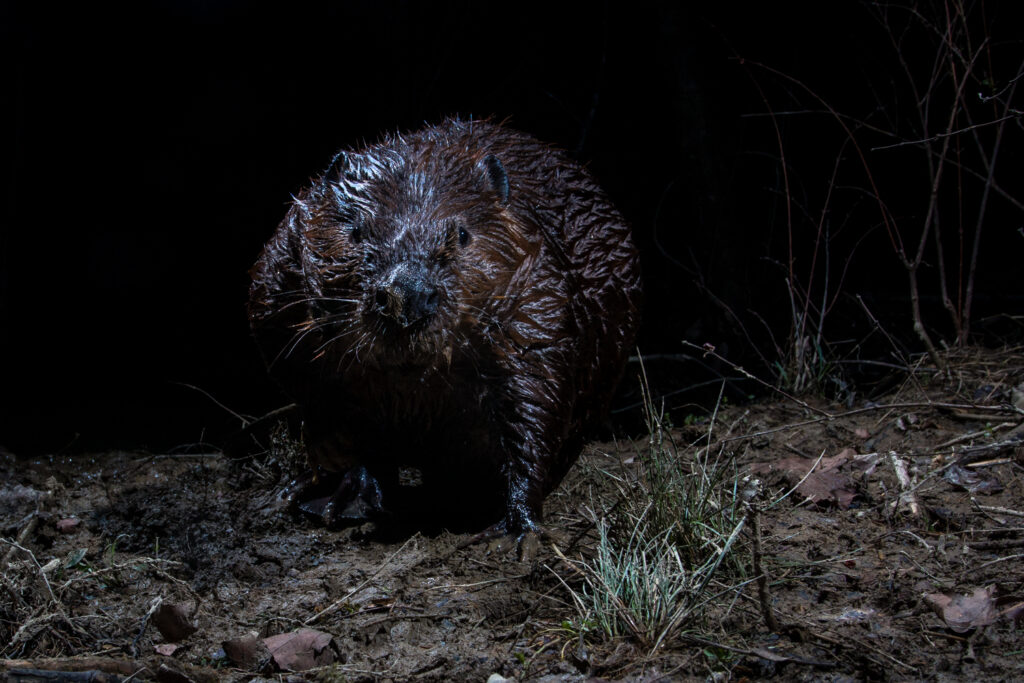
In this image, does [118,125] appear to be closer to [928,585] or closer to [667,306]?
[667,306]

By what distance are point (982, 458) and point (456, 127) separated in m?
2.32

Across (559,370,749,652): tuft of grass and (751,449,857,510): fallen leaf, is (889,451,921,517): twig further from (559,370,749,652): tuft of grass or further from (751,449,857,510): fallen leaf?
(559,370,749,652): tuft of grass

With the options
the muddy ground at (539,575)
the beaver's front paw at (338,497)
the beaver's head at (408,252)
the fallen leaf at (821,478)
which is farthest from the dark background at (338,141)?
the beaver's head at (408,252)

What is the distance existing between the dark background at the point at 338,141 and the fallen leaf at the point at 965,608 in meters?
2.80

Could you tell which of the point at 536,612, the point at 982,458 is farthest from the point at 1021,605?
the point at 536,612

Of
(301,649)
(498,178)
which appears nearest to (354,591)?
(301,649)

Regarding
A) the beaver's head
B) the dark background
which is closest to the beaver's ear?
the beaver's head

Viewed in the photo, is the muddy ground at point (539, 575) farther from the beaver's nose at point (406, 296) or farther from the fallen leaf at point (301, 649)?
the beaver's nose at point (406, 296)

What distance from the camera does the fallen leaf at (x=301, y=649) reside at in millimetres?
2335

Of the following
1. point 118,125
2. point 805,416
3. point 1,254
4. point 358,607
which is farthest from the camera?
point 118,125

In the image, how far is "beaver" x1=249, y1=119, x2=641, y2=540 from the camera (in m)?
2.90

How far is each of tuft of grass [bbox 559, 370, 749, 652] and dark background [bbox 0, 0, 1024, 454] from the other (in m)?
2.52

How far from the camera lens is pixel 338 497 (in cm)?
354

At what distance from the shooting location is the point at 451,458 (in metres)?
3.32
